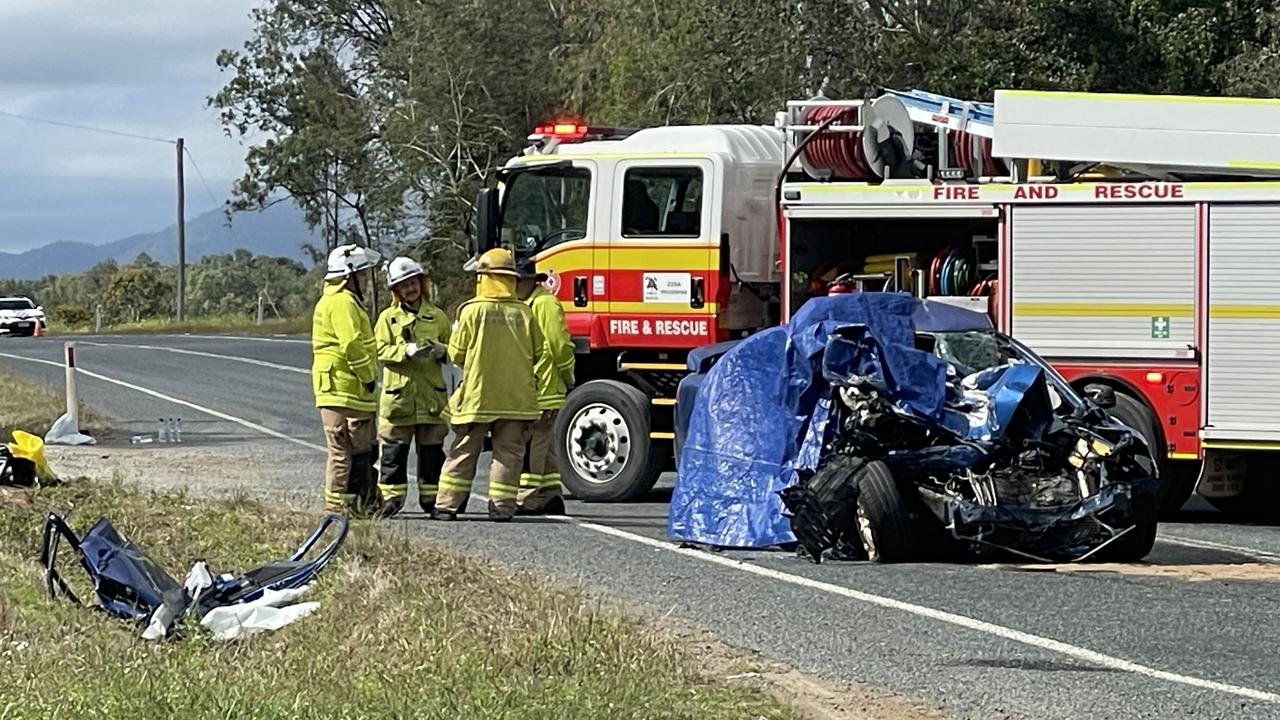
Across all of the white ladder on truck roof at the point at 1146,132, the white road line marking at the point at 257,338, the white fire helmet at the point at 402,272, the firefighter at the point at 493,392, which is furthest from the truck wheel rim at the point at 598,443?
the white road line marking at the point at 257,338

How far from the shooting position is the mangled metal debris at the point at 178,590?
28.9ft

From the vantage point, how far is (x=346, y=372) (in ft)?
41.8

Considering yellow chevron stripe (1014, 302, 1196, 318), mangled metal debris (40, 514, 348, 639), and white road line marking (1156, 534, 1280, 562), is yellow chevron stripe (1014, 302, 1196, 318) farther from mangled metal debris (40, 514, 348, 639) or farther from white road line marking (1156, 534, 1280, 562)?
mangled metal debris (40, 514, 348, 639)

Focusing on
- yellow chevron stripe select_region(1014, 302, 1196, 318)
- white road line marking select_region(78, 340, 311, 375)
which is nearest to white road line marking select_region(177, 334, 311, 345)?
white road line marking select_region(78, 340, 311, 375)

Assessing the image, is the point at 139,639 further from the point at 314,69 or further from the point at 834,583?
the point at 314,69

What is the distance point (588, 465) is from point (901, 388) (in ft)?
14.8

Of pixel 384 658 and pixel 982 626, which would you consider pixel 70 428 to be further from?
pixel 982 626

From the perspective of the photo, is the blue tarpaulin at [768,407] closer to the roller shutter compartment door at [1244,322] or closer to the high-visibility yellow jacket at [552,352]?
the high-visibility yellow jacket at [552,352]

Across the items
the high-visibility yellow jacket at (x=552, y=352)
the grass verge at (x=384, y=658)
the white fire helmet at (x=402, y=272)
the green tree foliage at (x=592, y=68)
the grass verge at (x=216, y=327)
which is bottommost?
the grass verge at (x=384, y=658)

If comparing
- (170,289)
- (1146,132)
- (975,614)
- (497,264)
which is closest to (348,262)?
(497,264)

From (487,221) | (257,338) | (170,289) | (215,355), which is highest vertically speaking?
(487,221)

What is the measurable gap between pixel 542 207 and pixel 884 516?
5605 mm

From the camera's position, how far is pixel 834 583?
10.2 m

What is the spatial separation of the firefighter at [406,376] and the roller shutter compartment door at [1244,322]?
5.24 meters
